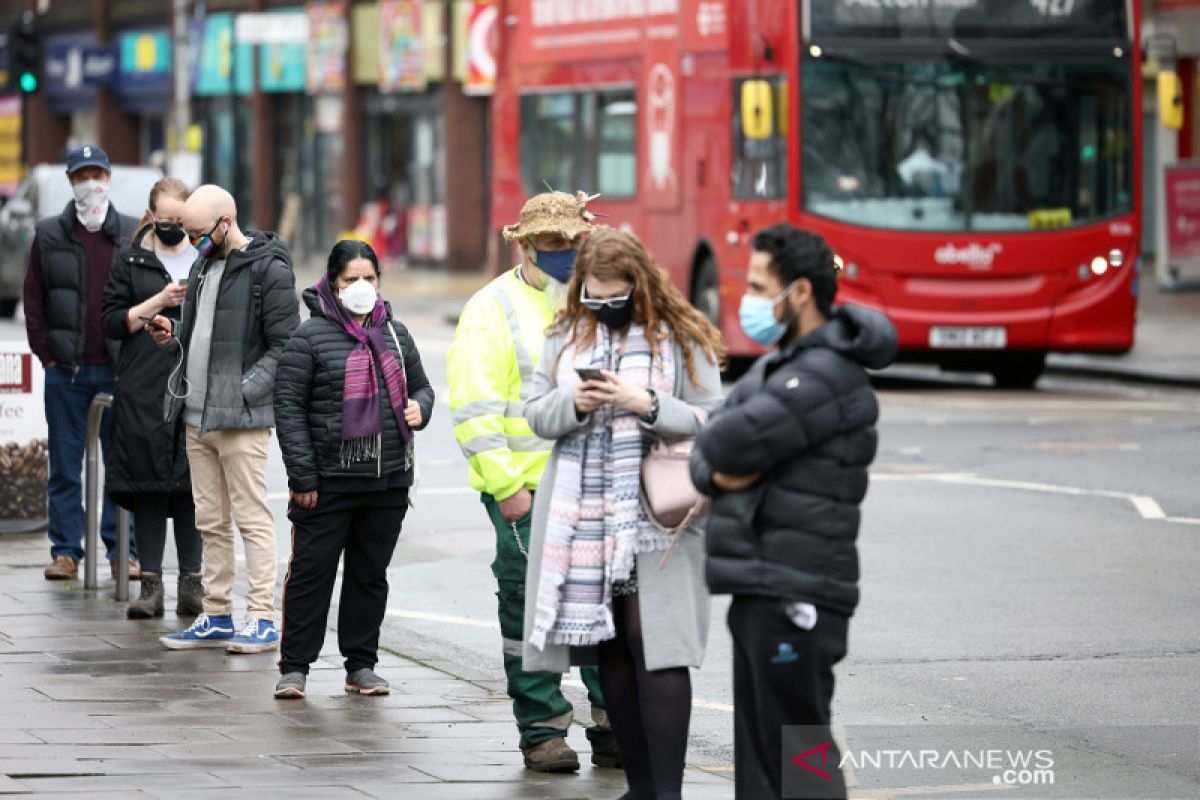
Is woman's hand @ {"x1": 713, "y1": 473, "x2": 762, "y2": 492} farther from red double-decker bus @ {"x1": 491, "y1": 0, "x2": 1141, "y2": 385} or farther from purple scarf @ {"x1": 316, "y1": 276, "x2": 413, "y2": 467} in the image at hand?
red double-decker bus @ {"x1": 491, "y1": 0, "x2": 1141, "y2": 385}

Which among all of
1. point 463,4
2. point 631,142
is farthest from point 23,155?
point 631,142

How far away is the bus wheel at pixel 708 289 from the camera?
75.5ft

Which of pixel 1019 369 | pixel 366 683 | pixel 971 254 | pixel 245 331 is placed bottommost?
pixel 1019 369

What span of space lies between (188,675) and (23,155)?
161 ft

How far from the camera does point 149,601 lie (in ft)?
34.6

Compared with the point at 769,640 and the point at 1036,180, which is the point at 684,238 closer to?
the point at 1036,180

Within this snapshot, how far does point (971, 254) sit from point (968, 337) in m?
0.74

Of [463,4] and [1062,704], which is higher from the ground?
[463,4]

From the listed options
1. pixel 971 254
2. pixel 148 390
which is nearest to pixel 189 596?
pixel 148 390

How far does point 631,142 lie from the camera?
25422mm

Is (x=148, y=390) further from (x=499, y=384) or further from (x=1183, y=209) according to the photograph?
(x=1183, y=209)

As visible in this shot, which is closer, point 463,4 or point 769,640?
point 769,640

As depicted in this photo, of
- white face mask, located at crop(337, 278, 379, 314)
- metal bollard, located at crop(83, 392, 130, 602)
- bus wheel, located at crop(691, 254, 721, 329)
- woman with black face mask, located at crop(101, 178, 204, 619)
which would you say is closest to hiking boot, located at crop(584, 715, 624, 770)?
white face mask, located at crop(337, 278, 379, 314)

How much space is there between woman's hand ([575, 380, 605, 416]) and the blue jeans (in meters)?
5.29
